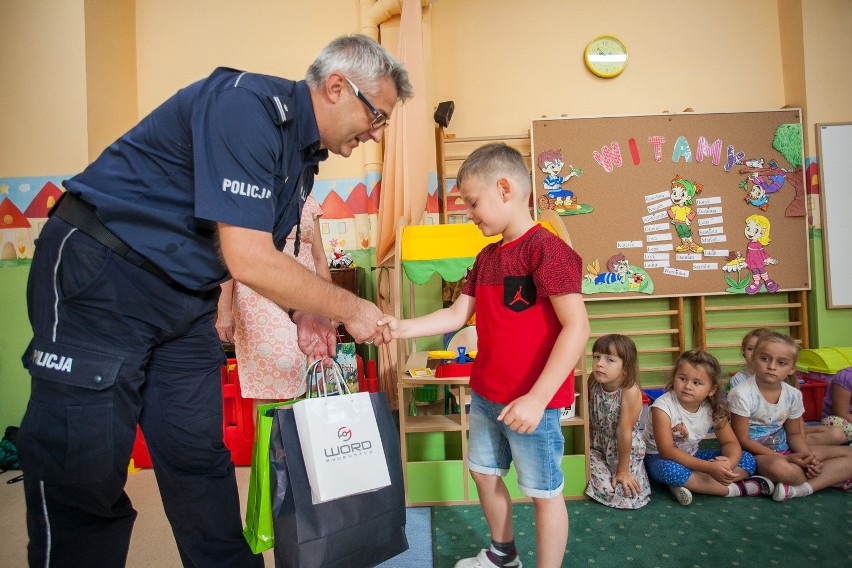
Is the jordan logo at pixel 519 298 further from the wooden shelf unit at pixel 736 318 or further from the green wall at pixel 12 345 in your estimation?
the green wall at pixel 12 345

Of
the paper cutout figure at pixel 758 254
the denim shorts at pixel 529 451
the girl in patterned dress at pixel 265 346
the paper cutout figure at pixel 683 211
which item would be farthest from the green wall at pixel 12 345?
the paper cutout figure at pixel 758 254

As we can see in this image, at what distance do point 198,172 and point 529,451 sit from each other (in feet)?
3.52

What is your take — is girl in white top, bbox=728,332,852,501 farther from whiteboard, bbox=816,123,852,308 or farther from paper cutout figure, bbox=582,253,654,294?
whiteboard, bbox=816,123,852,308

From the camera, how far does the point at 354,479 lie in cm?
121

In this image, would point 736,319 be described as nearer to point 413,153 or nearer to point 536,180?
point 536,180

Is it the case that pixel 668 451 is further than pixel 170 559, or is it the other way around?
pixel 668 451

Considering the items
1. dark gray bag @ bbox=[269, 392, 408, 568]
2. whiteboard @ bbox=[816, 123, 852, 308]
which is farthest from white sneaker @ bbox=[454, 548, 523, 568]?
whiteboard @ bbox=[816, 123, 852, 308]

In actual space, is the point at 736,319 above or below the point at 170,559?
above

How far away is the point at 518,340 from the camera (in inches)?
57.5

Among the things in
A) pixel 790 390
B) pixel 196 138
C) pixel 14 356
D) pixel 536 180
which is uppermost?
pixel 536 180

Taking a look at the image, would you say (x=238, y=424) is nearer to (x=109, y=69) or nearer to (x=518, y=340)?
(x=518, y=340)

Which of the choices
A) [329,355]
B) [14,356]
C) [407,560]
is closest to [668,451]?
[407,560]

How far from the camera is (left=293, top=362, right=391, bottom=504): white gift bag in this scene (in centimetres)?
118

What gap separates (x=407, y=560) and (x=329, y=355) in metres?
0.84
